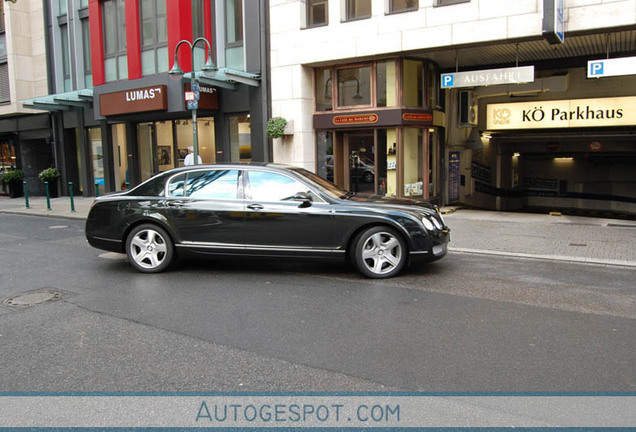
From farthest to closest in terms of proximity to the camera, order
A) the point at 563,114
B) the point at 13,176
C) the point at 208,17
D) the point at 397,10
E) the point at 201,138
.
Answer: the point at 13,176 → the point at 201,138 → the point at 208,17 → the point at 563,114 → the point at 397,10

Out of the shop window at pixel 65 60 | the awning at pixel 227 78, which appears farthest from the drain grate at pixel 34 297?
the shop window at pixel 65 60

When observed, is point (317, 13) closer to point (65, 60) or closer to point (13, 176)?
point (65, 60)

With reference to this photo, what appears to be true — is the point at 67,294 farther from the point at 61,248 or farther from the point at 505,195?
the point at 505,195

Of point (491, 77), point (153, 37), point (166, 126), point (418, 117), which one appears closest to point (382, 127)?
point (418, 117)

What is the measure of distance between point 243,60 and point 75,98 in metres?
7.87

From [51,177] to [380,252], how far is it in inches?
729

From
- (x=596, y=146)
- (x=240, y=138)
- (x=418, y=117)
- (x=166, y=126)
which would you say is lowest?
(x=596, y=146)

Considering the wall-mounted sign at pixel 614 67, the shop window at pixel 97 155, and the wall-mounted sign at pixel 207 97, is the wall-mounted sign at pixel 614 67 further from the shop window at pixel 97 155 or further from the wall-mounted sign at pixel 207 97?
the shop window at pixel 97 155

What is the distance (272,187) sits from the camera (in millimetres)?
7617

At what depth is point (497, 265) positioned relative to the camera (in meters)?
8.32

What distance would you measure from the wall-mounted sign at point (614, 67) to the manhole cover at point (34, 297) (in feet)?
37.9

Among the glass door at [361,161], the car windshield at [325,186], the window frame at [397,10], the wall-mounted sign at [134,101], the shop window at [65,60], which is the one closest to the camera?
the car windshield at [325,186]

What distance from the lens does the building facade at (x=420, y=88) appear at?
518 inches

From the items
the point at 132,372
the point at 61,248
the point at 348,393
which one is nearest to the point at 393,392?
the point at 348,393
